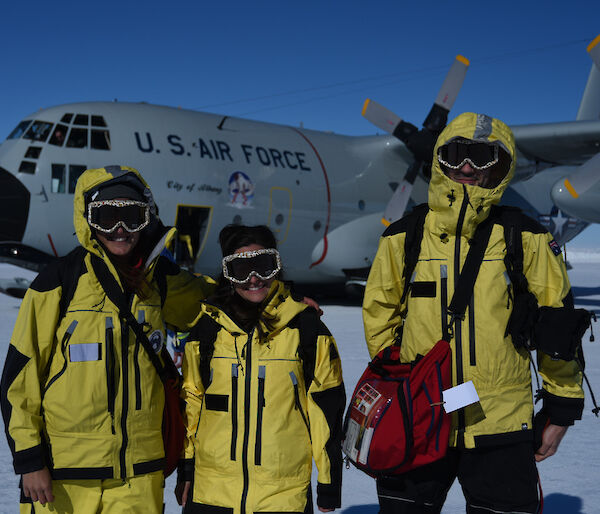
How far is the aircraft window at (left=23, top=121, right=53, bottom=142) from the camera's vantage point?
34.9ft

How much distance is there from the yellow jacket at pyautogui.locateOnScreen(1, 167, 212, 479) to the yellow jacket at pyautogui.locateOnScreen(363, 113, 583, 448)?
3.54 ft

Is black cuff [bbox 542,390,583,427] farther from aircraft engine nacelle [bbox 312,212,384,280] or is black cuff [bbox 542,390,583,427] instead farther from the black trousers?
aircraft engine nacelle [bbox 312,212,384,280]

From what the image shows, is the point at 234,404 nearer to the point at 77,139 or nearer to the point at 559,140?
the point at 77,139

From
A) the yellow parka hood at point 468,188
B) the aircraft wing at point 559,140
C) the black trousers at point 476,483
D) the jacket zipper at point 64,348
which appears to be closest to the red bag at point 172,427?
the jacket zipper at point 64,348

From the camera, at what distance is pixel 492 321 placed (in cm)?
241

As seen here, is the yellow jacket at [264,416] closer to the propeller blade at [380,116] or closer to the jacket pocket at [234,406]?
the jacket pocket at [234,406]

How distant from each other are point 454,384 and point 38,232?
929 cm

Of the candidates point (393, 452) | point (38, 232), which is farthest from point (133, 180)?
point (38, 232)

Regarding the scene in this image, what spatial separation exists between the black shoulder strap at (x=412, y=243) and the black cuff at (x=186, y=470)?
43.6 inches

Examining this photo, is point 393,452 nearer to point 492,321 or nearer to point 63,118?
point 492,321

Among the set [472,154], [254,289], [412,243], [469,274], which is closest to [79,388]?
[254,289]

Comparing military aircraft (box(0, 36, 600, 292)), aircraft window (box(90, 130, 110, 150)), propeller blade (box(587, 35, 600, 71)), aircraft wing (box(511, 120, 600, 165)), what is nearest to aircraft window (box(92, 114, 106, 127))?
military aircraft (box(0, 36, 600, 292))

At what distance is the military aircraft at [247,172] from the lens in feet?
34.3

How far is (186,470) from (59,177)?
8964 millimetres
